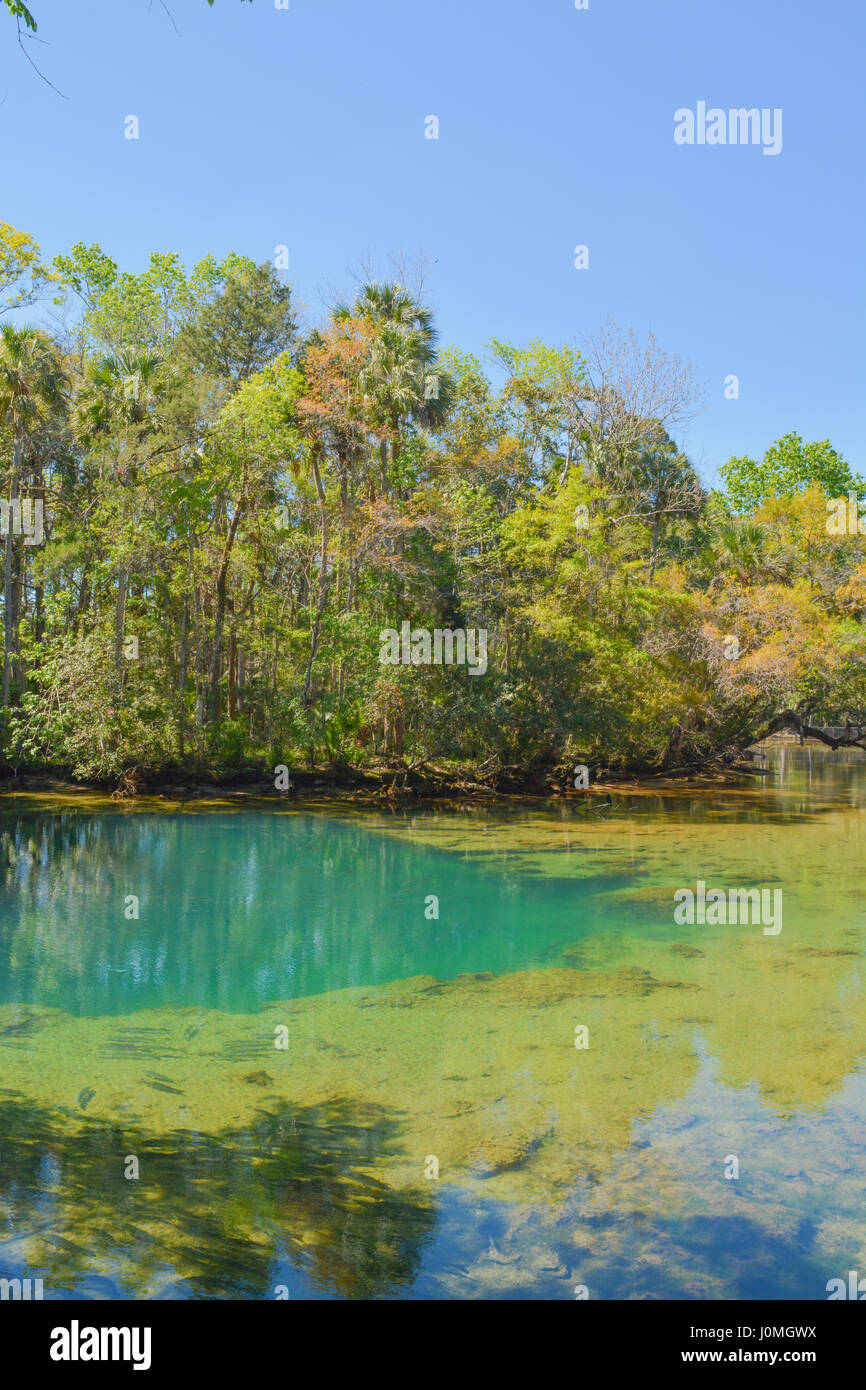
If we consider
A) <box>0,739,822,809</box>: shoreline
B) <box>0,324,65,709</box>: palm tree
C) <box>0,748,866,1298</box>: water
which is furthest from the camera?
<box>0,739,822,809</box>: shoreline

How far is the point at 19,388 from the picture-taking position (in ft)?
78.7

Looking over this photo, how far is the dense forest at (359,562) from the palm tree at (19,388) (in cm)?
8

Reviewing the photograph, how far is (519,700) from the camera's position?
2683 centimetres

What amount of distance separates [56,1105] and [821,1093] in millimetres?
5524

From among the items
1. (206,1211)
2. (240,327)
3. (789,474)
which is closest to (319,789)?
(240,327)

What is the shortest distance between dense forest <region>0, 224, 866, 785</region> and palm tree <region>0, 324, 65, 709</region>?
8 cm

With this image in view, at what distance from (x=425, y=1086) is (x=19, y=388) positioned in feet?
72.4

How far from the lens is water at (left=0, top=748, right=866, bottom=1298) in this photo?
493cm

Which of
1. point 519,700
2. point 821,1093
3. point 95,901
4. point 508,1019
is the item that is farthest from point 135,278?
point 821,1093

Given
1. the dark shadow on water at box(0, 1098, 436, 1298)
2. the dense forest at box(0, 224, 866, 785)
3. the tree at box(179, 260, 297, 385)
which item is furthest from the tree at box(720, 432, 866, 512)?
the dark shadow on water at box(0, 1098, 436, 1298)

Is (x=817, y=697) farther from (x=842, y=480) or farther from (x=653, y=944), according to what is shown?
(x=653, y=944)

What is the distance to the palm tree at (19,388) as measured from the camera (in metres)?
23.8

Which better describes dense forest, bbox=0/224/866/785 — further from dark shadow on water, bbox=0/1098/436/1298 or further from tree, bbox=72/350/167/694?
dark shadow on water, bbox=0/1098/436/1298
